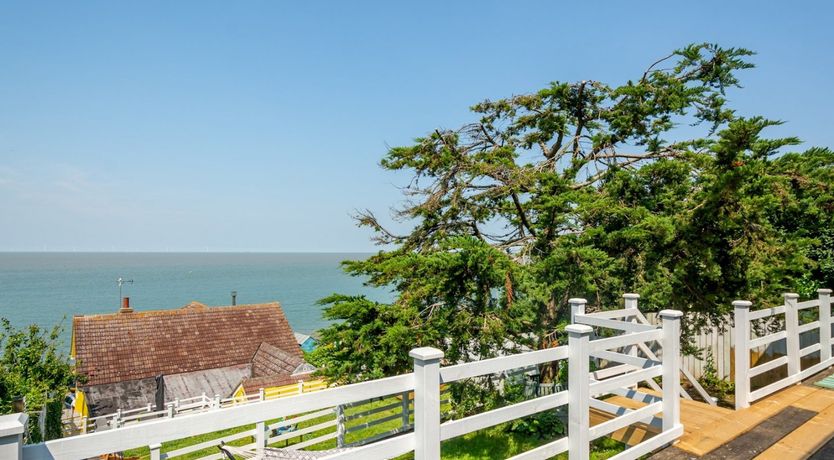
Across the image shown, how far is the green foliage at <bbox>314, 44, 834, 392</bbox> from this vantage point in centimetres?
544

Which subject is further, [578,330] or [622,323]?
[622,323]

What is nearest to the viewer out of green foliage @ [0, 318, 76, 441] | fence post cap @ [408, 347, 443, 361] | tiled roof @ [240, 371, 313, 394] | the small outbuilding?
fence post cap @ [408, 347, 443, 361]

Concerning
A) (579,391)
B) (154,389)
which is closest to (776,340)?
(579,391)

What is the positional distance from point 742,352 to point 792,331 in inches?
52.5

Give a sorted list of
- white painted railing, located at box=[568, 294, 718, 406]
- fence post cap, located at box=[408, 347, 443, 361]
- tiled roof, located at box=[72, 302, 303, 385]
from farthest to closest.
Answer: tiled roof, located at box=[72, 302, 303, 385] < white painted railing, located at box=[568, 294, 718, 406] < fence post cap, located at box=[408, 347, 443, 361]

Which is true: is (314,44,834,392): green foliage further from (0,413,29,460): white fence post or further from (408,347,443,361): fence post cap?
(0,413,29,460): white fence post

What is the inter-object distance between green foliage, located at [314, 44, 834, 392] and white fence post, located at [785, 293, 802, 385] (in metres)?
0.36

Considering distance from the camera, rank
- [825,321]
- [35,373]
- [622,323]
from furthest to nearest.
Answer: [35,373], [825,321], [622,323]

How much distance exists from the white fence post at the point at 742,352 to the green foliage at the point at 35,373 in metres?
14.2

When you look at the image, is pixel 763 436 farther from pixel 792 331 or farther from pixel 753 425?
pixel 792 331

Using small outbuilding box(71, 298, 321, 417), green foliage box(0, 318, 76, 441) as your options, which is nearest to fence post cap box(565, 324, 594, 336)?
green foliage box(0, 318, 76, 441)

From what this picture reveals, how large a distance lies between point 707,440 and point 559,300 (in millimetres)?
3110

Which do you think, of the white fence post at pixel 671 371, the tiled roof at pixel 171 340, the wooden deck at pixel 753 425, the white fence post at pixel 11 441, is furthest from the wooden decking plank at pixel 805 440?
the tiled roof at pixel 171 340

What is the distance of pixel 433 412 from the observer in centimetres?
236
